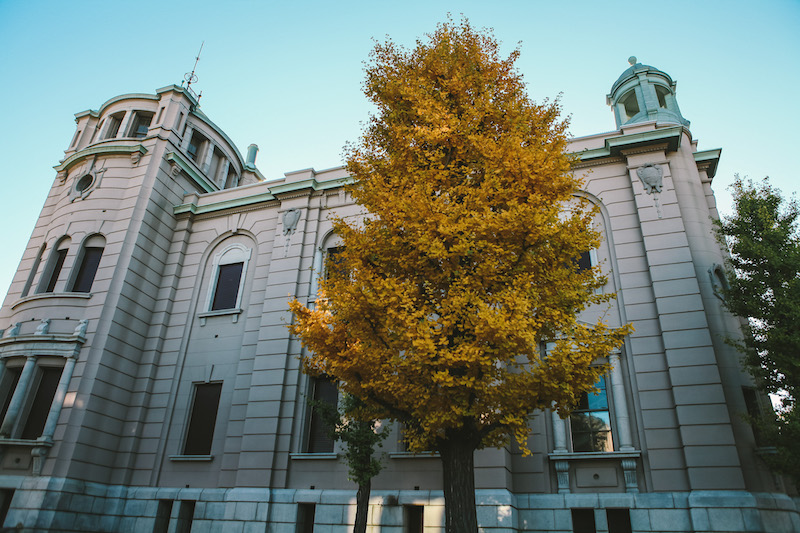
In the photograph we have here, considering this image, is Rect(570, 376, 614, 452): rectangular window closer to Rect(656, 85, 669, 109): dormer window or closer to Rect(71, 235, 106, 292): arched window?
Rect(656, 85, 669, 109): dormer window

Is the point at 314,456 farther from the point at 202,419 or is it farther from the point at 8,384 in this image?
the point at 8,384

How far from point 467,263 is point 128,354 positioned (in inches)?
525

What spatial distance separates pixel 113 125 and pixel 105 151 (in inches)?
85.9

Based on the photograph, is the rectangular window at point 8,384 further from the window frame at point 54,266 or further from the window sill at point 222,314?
the window sill at point 222,314

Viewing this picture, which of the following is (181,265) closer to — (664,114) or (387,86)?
(387,86)

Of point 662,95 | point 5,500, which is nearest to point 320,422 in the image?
point 5,500

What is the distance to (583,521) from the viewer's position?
11.9 m

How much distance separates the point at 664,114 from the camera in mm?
18375

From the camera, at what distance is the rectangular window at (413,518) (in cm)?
1265

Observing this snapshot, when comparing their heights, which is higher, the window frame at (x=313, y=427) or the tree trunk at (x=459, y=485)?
the window frame at (x=313, y=427)

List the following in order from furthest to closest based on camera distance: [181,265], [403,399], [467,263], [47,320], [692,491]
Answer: [181,265]
[47,320]
[692,491]
[467,263]
[403,399]

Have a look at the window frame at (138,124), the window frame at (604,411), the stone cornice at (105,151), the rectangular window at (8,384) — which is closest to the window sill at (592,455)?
the window frame at (604,411)

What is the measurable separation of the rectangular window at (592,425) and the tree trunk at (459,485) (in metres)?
5.31

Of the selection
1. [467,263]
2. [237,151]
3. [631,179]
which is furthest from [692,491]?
[237,151]
